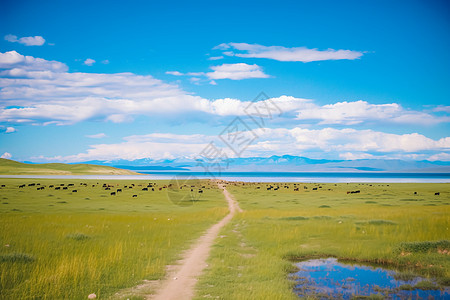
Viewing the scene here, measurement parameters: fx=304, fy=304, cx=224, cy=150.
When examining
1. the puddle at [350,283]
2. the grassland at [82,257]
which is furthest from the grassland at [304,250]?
the grassland at [82,257]

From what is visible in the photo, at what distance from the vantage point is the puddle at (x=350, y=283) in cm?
1120

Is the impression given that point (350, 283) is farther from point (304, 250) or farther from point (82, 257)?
point (82, 257)

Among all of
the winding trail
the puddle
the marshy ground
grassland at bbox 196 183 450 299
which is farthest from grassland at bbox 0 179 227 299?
the puddle

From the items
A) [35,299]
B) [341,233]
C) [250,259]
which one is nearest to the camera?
[35,299]

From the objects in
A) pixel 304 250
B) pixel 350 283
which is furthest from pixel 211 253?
pixel 350 283

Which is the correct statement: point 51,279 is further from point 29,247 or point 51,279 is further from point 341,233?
point 341,233

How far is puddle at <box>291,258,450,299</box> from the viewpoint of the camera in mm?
11203

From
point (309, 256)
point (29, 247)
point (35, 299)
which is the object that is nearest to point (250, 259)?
point (309, 256)

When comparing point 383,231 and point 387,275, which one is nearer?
point 387,275

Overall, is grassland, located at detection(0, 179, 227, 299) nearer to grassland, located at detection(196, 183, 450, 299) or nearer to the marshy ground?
the marshy ground

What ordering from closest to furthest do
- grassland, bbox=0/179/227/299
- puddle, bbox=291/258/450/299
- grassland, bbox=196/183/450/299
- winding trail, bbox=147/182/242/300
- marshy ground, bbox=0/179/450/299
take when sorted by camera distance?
winding trail, bbox=147/182/242/300 < grassland, bbox=0/179/227/299 < marshy ground, bbox=0/179/450/299 < puddle, bbox=291/258/450/299 < grassland, bbox=196/183/450/299

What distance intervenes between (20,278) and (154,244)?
7.68 meters

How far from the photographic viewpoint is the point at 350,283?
495 inches

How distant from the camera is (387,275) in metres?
13.7
